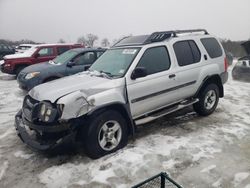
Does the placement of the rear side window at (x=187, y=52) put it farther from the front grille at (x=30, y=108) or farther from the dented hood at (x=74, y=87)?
the front grille at (x=30, y=108)

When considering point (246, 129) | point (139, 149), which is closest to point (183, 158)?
point (139, 149)

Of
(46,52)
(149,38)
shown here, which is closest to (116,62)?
(149,38)

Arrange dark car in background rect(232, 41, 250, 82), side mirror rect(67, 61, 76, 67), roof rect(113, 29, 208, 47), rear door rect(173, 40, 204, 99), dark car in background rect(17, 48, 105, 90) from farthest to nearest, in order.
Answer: dark car in background rect(232, 41, 250, 82) < side mirror rect(67, 61, 76, 67) < dark car in background rect(17, 48, 105, 90) < rear door rect(173, 40, 204, 99) < roof rect(113, 29, 208, 47)

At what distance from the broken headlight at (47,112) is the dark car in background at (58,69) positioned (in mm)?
4654

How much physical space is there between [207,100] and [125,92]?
261 centimetres

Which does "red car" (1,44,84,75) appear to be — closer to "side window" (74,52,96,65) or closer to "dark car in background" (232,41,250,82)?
"side window" (74,52,96,65)

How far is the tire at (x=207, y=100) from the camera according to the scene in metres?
6.27

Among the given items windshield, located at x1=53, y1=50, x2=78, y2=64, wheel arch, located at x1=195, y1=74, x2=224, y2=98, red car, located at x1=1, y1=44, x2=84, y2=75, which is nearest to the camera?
wheel arch, located at x1=195, y1=74, x2=224, y2=98

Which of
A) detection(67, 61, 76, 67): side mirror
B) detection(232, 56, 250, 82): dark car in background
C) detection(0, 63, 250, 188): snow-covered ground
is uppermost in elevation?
detection(67, 61, 76, 67): side mirror

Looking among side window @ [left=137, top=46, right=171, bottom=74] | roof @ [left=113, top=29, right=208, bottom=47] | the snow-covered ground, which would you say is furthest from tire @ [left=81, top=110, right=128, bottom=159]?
roof @ [left=113, top=29, right=208, bottom=47]

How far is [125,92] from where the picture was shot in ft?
15.4

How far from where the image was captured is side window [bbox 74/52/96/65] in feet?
30.8

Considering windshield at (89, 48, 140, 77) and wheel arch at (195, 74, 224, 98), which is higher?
windshield at (89, 48, 140, 77)

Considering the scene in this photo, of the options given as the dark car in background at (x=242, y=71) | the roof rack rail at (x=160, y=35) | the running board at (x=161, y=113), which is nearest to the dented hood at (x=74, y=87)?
the running board at (x=161, y=113)
